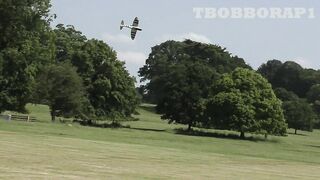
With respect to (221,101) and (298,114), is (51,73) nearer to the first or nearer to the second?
(221,101)

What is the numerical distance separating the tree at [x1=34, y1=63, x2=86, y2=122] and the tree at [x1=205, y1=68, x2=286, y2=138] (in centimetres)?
1971

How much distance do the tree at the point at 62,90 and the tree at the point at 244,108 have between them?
1971 centimetres

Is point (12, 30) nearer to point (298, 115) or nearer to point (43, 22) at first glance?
point (43, 22)

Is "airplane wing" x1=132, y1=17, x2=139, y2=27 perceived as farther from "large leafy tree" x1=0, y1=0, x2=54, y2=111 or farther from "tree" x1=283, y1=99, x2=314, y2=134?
"tree" x1=283, y1=99, x2=314, y2=134

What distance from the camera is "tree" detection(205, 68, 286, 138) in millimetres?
90375

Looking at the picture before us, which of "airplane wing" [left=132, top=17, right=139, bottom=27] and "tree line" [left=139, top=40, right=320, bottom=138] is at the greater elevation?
"airplane wing" [left=132, top=17, right=139, bottom=27]

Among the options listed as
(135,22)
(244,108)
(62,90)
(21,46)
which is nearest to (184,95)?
(244,108)

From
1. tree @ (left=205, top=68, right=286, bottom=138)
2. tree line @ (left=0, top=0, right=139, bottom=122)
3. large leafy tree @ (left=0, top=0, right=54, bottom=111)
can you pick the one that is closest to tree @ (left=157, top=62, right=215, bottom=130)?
tree @ (left=205, top=68, right=286, bottom=138)

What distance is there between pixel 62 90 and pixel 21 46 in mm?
17884

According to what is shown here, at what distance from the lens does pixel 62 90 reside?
84.6 meters

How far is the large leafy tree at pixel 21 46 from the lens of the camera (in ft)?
204

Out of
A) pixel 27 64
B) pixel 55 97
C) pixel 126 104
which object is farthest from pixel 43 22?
pixel 126 104

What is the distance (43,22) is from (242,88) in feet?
132

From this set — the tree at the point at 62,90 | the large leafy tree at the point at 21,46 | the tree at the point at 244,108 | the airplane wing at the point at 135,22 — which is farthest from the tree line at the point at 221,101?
the airplane wing at the point at 135,22
